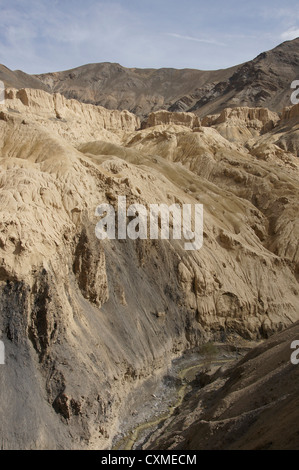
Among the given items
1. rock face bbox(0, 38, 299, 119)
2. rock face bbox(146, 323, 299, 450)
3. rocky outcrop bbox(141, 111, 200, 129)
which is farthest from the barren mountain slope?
rock face bbox(146, 323, 299, 450)

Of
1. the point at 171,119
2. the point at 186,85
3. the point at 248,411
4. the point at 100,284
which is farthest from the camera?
the point at 186,85

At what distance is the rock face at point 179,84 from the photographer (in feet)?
337

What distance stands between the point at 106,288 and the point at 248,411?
8.83 m

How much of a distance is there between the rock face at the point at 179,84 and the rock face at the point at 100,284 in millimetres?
73045

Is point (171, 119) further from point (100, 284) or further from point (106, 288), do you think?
point (100, 284)

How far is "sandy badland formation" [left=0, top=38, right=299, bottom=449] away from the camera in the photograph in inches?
549

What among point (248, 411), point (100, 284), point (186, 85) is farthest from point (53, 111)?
point (186, 85)

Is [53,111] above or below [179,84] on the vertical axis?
below

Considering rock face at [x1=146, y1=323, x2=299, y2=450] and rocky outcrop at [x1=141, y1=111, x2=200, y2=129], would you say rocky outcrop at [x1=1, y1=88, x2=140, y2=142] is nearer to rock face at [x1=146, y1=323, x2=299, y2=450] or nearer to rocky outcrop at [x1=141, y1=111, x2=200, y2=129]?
rocky outcrop at [x1=141, y1=111, x2=200, y2=129]

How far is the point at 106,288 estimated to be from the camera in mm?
18922

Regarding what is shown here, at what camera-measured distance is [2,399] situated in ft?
42.8

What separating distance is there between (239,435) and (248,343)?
492 inches

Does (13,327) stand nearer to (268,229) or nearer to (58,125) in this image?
(268,229)

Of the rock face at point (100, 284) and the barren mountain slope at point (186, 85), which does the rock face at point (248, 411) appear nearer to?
the rock face at point (100, 284)
